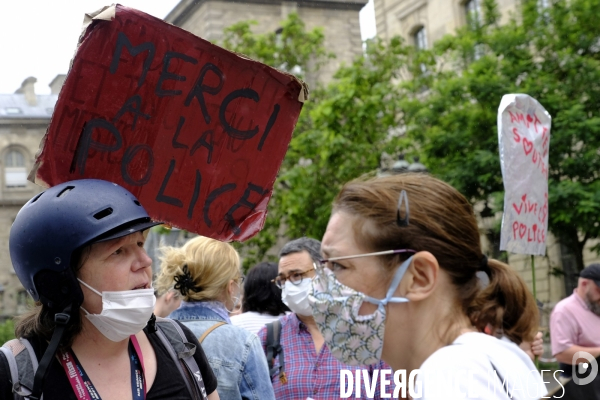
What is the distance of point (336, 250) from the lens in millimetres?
2375

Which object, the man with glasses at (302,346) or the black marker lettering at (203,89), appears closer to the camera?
the black marker lettering at (203,89)

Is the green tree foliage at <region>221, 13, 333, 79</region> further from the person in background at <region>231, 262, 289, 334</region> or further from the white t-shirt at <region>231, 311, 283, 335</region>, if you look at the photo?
the white t-shirt at <region>231, 311, 283, 335</region>

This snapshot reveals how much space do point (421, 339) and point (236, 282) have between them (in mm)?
2457

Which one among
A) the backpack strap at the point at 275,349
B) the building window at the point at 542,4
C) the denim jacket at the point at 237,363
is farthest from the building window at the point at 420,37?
the denim jacket at the point at 237,363

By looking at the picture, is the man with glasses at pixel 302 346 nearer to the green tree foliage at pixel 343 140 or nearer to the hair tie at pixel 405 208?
the hair tie at pixel 405 208

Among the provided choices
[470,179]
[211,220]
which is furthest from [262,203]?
[470,179]

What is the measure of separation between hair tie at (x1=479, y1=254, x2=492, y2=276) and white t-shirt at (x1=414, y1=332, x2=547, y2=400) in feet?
1.07

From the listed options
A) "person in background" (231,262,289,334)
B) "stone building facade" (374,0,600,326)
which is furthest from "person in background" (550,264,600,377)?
"stone building facade" (374,0,600,326)

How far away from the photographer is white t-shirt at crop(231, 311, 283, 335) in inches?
226

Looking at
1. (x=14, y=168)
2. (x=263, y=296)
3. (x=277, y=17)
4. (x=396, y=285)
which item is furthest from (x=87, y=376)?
(x=14, y=168)

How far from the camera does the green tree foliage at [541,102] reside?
658 inches

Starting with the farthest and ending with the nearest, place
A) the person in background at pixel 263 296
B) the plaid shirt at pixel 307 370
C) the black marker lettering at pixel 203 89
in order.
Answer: the person in background at pixel 263 296 < the plaid shirt at pixel 307 370 < the black marker lettering at pixel 203 89

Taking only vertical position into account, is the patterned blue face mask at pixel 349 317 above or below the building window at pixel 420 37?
below

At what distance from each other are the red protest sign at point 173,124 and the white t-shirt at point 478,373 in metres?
1.29
